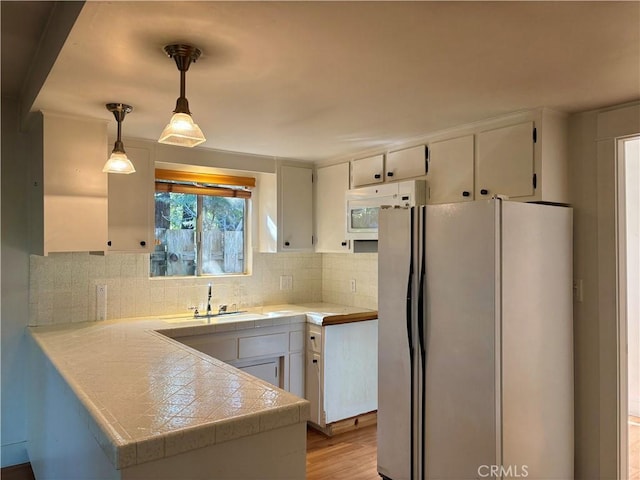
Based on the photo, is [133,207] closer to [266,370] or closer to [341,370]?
[266,370]

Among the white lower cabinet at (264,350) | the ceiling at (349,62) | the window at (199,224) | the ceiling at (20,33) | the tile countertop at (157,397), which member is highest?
the ceiling at (20,33)

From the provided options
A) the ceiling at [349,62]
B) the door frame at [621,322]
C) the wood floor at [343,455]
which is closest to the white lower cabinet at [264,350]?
the wood floor at [343,455]

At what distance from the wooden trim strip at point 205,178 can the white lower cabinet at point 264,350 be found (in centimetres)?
135

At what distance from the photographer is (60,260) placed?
3096 mm

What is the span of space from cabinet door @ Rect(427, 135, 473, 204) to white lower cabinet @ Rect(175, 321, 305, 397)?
1.53 metres

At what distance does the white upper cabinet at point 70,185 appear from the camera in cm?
254

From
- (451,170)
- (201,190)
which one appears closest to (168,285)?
(201,190)

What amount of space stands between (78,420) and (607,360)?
254 cm

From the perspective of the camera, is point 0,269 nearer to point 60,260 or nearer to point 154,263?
point 60,260

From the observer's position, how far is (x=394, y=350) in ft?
8.80

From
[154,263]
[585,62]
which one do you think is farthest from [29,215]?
[585,62]

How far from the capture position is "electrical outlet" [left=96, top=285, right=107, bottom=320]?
324 centimetres

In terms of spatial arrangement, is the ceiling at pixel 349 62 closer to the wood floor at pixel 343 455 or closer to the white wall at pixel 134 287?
the white wall at pixel 134 287

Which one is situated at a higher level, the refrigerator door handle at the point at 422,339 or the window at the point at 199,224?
the window at the point at 199,224
